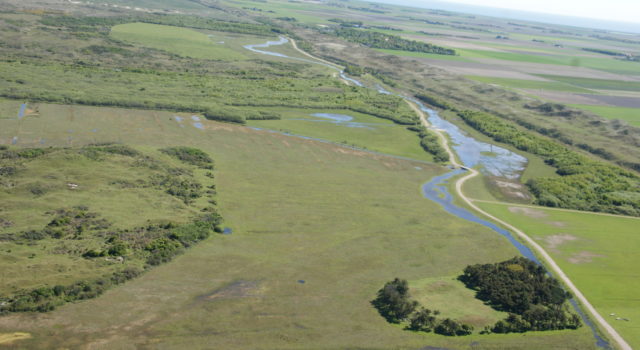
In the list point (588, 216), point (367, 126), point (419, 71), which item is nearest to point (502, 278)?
point (588, 216)

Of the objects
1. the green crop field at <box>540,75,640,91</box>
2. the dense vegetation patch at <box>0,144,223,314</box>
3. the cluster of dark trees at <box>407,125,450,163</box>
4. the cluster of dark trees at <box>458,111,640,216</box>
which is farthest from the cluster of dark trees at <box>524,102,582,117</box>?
the dense vegetation patch at <box>0,144,223,314</box>

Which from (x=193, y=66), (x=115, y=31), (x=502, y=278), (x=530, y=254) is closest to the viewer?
(x=502, y=278)

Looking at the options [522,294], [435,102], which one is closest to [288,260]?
[522,294]

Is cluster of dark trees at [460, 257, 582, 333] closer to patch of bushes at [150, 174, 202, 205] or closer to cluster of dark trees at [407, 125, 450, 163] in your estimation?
patch of bushes at [150, 174, 202, 205]

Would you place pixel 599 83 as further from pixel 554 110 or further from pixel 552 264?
pixel 552 264

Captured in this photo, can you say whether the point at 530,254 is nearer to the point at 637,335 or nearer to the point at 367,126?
the point at 637,335

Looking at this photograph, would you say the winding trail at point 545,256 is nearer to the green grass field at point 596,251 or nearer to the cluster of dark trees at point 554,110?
the green grass field at point 596,251

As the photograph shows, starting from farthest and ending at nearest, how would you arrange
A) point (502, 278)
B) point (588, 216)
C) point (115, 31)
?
point (115, 31), point (588, 216), point (502, 278)
